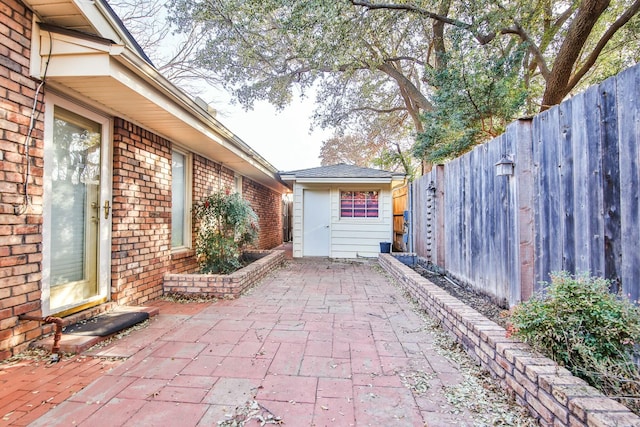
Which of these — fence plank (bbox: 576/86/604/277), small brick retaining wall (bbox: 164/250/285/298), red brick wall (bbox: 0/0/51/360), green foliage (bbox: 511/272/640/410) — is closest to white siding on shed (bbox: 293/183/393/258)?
small brick retaining wall (bbox: 164/250/285/298)

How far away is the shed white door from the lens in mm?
8844

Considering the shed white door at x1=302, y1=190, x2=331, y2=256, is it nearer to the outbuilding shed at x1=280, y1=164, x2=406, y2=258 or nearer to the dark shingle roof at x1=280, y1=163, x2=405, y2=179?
the outbuilding shed at x1=280, y1=164, x2=406, y2=258

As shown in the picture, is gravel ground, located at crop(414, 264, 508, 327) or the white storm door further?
gravel ground, located at crop(414, 264, 508, 327)

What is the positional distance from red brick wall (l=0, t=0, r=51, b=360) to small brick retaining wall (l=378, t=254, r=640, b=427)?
353 cm

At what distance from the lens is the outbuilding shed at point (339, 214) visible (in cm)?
851

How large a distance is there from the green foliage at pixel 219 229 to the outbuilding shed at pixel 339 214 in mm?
3215

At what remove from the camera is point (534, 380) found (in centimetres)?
174

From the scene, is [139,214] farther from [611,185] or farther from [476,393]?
[611,185]

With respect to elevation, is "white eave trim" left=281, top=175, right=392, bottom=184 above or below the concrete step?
above

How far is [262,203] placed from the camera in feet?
34.7

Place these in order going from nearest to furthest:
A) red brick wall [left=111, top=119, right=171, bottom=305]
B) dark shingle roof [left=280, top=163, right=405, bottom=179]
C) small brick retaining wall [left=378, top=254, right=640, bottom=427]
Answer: small brick retaining wall [left=378, top=254, right=640, bottom=427] → red brick wall [left=111, top=119, right=171, bottom=305] → dark shingle roof [left=280, top=163, right=405, bottom=179]

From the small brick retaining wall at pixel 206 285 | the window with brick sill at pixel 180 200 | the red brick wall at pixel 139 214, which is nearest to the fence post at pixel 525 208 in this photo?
the small brick retaining wall at pixel 206 285

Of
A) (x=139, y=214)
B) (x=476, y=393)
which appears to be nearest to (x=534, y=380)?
(x=476, y=393)

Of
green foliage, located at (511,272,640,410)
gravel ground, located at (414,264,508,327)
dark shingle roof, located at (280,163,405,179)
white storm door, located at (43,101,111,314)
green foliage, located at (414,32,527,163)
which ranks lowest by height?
gravel ground, located at (414,264,508,327)
